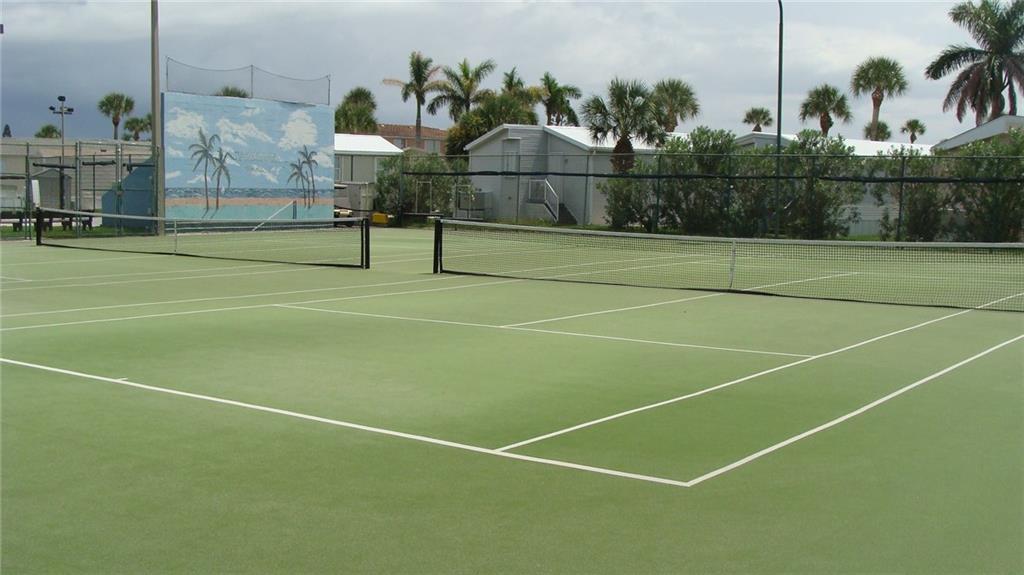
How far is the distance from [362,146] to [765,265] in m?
35.6

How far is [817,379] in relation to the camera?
980cm

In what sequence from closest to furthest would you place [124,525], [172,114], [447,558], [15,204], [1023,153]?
[447,558], [124,525], [1023,153], [172,114], [15,204]

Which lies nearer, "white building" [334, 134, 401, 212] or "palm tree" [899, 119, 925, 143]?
"white building" [334, 134, 401, 212]

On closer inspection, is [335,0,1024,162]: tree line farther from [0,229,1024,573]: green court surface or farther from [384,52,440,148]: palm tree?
[0,229,1024,573]: green court surface

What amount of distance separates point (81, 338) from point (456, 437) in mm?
6170

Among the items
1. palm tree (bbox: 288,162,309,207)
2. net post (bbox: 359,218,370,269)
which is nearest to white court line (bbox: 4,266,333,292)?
net post (bbox: 359,218,370,269)

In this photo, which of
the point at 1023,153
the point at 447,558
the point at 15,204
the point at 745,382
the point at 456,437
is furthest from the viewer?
the point at 15,204

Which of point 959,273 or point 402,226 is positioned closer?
point 959,273

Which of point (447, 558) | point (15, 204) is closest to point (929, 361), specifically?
point (447, 558)

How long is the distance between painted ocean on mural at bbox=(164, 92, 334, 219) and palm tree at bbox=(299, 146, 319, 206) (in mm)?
39

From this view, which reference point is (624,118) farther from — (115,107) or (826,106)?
(115,107)

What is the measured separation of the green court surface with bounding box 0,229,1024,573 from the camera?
16.8 feet

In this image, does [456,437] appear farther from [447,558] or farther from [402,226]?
[402,226]

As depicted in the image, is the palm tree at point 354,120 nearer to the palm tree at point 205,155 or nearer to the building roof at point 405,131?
the building roof at point 405,131
